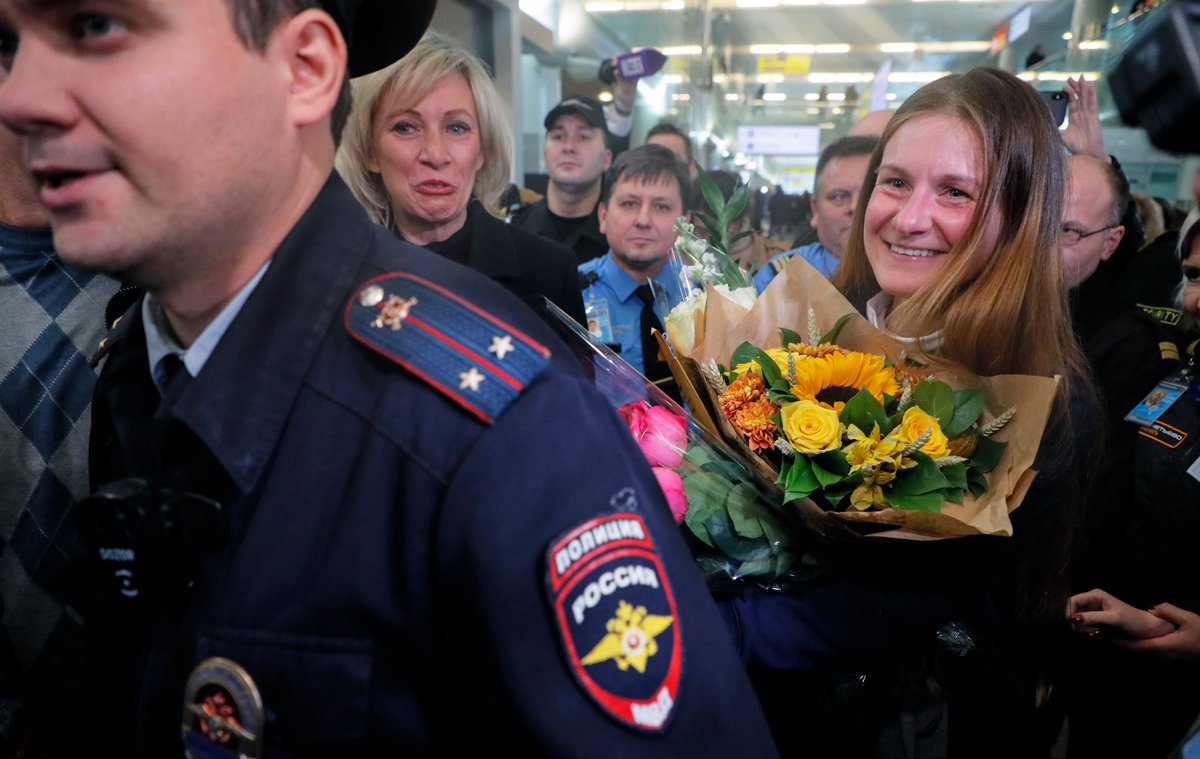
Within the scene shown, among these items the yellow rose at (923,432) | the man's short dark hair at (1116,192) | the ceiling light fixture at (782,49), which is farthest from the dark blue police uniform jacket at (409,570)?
the ceiling light fixture at (782,49)

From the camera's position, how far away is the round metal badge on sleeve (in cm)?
67

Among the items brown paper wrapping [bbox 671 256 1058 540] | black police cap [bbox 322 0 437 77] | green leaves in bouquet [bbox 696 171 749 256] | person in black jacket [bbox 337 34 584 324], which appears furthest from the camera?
person in black jacket [bbox 337 34 584 324]

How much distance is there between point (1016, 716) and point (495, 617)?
1.22 m

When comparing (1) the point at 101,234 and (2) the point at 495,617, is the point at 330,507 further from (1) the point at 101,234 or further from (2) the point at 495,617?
(1) the point at 101,234

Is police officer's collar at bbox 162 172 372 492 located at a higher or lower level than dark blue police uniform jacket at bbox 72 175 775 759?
higher

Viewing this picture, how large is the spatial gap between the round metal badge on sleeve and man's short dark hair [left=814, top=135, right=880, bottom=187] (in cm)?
300

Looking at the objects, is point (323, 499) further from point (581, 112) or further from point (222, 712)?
point (581, 112)

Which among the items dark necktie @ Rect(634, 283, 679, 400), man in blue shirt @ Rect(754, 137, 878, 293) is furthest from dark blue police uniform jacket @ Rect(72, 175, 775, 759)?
man in blue shirt @ Rect(754, 137, 878, 293)

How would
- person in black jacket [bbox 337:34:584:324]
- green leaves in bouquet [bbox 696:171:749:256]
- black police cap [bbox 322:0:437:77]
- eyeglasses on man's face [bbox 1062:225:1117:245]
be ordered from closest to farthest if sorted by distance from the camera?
black police cap [bbox 322:0:437:77]
green leaves in bouquet [bbox 696:171:749:256]
person in black jacket [bbox 337:34:584:324]
eyeglasses on man's face [bbox 1062:225:1117:245]

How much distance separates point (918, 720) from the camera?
1.32 metres

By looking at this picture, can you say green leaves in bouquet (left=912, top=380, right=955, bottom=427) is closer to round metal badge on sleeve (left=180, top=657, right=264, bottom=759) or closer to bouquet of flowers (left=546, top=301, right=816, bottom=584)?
bouquet of flowers (left=546, top=301, right=816, bottom=584)

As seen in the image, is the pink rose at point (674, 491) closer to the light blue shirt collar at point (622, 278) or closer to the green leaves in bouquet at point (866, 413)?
the green leaves in bouquet at point (866, 413)

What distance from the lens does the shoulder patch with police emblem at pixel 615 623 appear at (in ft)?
2.09

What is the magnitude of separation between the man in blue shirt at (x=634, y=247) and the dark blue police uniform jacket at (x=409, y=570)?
76.3 inches
